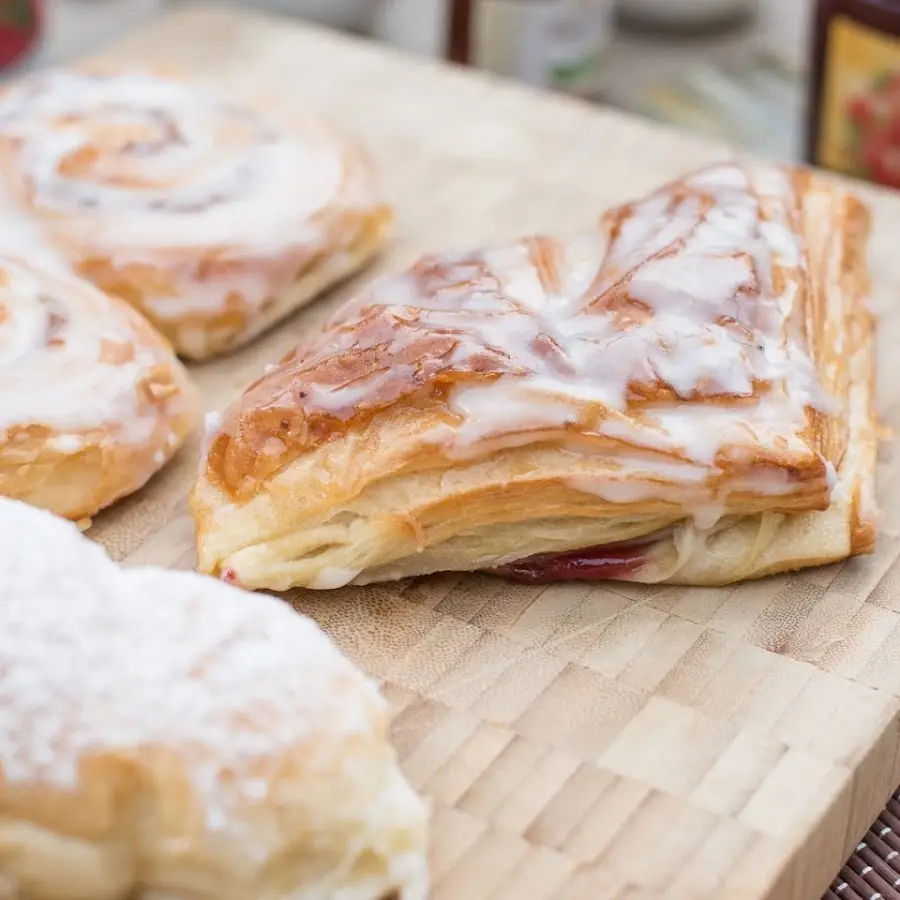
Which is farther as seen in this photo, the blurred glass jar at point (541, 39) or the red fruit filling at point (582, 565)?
the blurred glass jar at point (541, 39)

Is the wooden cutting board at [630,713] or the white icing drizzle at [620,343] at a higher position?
the white icing drizzle at [620,343]

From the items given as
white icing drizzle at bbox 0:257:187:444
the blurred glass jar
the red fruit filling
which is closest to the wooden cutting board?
the red fruit filling

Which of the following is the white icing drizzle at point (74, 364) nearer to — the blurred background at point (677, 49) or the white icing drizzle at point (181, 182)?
the white icing drizzle at point (181, 182)

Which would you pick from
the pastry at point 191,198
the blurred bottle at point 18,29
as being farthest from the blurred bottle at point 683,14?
the pastry at point 191,198

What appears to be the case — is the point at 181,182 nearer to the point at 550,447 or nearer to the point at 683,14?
the point at 550,447

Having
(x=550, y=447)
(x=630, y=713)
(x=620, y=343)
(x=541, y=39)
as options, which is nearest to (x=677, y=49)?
(x=541, y=39)
